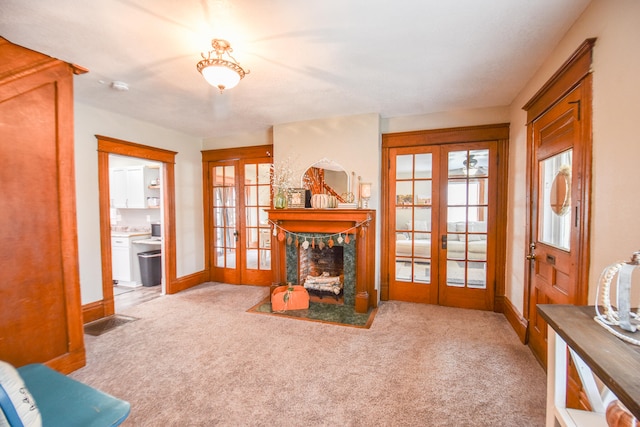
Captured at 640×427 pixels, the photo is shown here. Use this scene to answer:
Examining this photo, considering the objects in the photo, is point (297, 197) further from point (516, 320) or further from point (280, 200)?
point (516, 320)

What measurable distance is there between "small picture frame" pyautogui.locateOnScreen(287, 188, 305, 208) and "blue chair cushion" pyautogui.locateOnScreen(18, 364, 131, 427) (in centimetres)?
283

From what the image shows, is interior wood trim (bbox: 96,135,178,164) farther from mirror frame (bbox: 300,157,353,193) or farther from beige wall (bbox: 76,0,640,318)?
mirror frame (bbox: 300,157,353,193)

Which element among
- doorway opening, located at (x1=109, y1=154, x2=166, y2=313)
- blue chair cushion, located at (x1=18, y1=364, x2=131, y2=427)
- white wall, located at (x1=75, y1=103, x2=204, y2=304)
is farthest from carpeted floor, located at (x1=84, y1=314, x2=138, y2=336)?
blue chair cushion, located at (x1=18, y1=364, x2=131, y2=427)

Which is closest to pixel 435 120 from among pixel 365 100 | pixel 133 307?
pixel 365 100

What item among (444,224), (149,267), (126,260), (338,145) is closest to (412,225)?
(444,224)

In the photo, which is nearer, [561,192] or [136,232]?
[561,192]

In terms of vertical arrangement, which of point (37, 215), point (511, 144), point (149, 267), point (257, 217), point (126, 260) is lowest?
point (149, 267)

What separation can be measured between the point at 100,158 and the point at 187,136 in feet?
4.90

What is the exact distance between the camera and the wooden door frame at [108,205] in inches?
136

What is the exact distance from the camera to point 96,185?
342 centimetres

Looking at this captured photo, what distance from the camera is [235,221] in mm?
4844

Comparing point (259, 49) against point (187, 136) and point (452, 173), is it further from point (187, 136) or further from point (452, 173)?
point (187, 136)

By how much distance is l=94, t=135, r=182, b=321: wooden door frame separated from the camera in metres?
3.47

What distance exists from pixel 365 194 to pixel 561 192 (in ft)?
6.30
